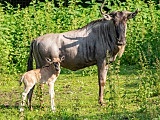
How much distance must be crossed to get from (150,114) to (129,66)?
7.99 meters

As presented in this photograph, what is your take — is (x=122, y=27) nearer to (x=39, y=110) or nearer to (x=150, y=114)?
(x=39, y=110)

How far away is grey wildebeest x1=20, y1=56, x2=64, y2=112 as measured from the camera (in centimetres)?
1072

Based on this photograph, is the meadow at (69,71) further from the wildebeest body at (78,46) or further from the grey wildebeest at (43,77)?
the wildebeest body at (78,46)

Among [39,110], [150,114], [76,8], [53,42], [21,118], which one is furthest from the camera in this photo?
[76,8]

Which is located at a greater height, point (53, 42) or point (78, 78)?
point (53, 42)

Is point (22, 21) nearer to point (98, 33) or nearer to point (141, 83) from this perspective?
point (98, 33)

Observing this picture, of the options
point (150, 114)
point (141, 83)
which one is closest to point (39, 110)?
point (141, 83)

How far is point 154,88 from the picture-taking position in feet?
37.3

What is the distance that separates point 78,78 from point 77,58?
129 inches

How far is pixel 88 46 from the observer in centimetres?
1170

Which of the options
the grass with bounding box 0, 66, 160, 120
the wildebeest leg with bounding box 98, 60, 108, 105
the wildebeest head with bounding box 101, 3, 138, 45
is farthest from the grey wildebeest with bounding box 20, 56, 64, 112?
the wildebeest head with bounding box 101, 3, 138, 45

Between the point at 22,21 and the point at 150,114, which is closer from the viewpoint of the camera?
the point at 150,114

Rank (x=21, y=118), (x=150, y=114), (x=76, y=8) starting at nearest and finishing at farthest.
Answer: (x=150, y=114) < (x=21, y=118) < (x=76, y=8)

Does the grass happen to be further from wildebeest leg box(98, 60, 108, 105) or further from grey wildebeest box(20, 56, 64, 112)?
grey wildebeest box(20, 56, 64, 112)
